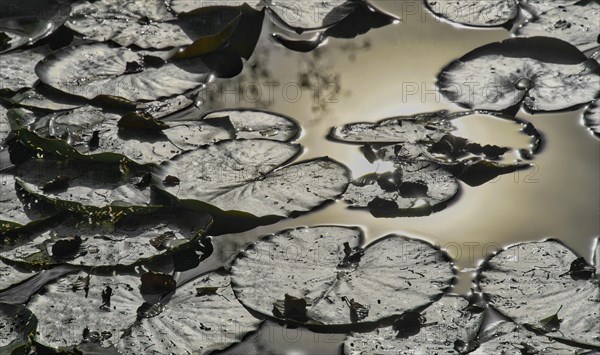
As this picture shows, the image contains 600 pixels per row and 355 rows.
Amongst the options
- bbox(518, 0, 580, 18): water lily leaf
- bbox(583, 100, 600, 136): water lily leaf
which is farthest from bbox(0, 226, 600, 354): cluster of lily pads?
bbox(518, 0, 580, 18): water lily leaf

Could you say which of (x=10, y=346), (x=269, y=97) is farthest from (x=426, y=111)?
(x=10, y=346)

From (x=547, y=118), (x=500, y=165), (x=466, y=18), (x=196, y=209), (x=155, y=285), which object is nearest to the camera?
(x=155, y=285)

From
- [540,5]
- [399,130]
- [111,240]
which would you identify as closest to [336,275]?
A: [111,240]

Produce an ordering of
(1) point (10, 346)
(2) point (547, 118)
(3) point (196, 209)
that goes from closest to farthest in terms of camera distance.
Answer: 1. (1) point (10, 346)
2. (3) point (196, 209)
3. (2) point (547, 118)

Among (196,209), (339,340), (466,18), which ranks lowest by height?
(339,340)

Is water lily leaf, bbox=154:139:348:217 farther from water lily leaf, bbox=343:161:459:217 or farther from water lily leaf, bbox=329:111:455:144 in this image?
water lily leaf, bbox=329:111:455:144

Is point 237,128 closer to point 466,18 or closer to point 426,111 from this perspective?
point 426,111

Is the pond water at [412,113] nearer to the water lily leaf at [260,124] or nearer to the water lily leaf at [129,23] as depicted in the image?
the water lily leaf at [260,124]
